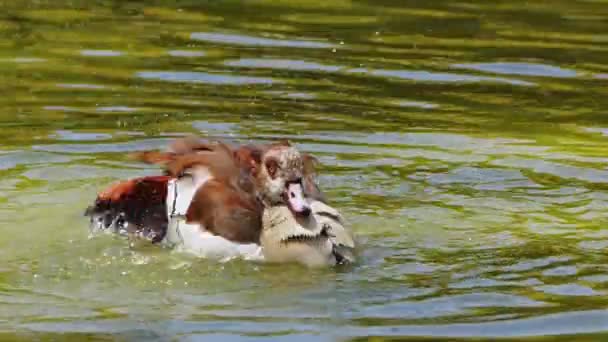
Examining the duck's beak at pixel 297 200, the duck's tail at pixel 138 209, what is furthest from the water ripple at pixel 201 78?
the duck's beak at pixel 297 200

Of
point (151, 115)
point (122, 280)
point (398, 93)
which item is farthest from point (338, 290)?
point (398, 93)

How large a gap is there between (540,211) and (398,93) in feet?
11.4

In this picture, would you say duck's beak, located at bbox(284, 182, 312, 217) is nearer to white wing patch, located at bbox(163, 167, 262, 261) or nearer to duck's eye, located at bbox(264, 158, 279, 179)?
duck's eye, located at bbox(264, 158, 279, 179)

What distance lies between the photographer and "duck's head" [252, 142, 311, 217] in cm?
759

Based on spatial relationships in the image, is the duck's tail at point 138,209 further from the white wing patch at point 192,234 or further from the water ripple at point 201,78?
the water ripple at point 201,78

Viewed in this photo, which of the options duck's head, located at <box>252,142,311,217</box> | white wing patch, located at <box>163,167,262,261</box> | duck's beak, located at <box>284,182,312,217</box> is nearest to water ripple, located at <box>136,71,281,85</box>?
white wing patch, located at <box>163,167,262,261</box>

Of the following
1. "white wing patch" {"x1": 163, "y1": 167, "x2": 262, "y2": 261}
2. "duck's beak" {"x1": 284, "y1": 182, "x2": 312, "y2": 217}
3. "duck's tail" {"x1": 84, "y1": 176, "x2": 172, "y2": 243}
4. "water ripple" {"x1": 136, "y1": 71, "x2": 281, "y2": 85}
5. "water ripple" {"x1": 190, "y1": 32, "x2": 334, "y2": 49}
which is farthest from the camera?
"water ripple" {"x1": 190, "y1": 32, "x2": 334, "y2": 49}

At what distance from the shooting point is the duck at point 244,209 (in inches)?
301

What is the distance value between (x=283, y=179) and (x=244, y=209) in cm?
26

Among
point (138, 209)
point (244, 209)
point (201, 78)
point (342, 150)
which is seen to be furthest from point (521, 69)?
point (244, 209)

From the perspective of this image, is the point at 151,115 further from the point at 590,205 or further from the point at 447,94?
the point at 590,205

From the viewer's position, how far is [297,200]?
24.9 ft

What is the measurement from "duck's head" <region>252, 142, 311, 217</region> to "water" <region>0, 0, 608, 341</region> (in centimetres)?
34

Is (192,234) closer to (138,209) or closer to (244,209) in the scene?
(244,209)
